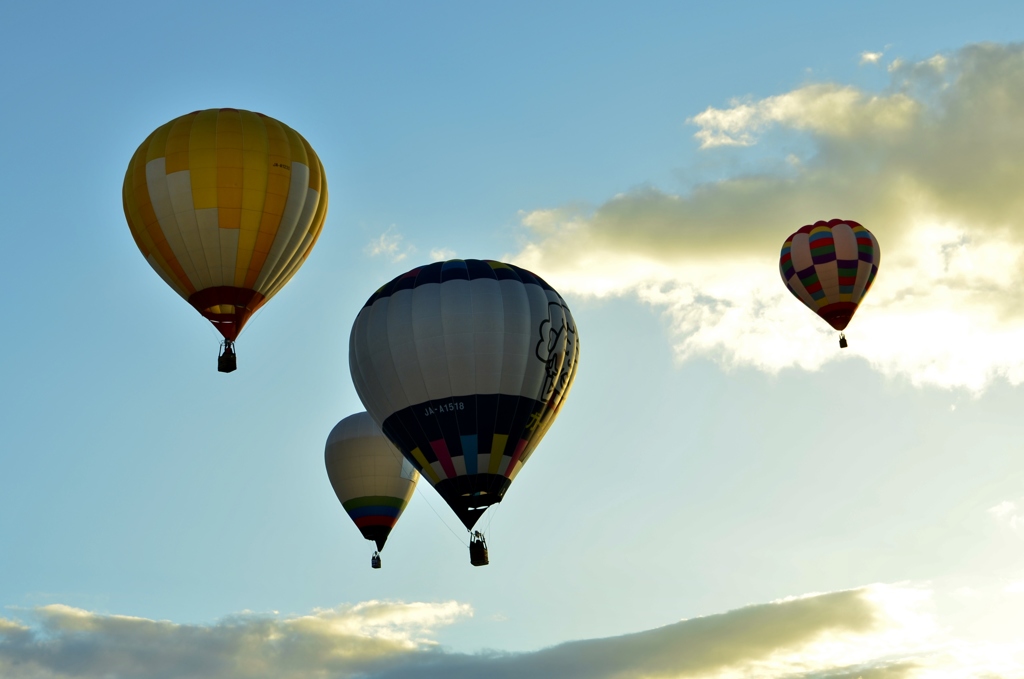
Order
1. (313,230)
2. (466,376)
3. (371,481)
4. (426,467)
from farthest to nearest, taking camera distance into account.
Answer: (371,481) < (313,230) < (426,467) < (466,376)

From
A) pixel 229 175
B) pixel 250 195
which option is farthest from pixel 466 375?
pixel 229 175

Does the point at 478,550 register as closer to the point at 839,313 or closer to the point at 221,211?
the point at 221,211

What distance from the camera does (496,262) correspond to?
42.0m

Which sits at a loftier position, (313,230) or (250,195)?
(250,195)

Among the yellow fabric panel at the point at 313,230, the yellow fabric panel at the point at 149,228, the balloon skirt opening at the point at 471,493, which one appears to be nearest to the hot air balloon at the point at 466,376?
the balloon skirt opening at the point at 471,493

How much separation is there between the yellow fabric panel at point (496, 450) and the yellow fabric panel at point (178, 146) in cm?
1115

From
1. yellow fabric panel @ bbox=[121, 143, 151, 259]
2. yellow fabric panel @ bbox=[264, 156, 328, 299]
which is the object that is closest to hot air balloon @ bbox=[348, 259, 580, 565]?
yellow fabric panel @ bbox=[264, 156, 328, 299]

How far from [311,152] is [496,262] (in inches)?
247

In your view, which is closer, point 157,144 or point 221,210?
point 221,210

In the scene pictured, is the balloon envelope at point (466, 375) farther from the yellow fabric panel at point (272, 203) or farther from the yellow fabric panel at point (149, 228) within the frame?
the yellow fabric panel at point (149, 228)

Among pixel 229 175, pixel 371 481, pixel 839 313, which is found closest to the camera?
pixel 229 175

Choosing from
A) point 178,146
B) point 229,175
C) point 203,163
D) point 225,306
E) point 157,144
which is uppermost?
point 157,144

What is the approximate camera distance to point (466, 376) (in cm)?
3997

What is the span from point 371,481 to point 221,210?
16170 millimetres
